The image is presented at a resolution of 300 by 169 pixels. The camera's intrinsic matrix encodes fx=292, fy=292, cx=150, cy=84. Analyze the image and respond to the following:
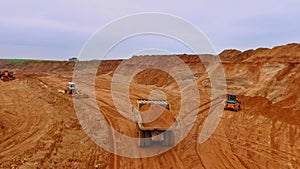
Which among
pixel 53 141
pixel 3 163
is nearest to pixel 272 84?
pixel 53 141

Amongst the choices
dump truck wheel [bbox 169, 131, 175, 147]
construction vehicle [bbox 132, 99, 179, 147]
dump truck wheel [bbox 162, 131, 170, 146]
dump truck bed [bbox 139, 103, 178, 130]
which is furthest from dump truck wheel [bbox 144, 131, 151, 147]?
dump truck wheel [bbox 169, 131, 175, 147]

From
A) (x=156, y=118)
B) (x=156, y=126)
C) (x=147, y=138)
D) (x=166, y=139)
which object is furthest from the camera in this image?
(x=156, y=118)

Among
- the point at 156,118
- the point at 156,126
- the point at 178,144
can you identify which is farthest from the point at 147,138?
the point at 178,144

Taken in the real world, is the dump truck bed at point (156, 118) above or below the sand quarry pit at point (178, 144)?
above

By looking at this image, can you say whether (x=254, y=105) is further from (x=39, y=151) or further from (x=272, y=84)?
(x=39, y=151)

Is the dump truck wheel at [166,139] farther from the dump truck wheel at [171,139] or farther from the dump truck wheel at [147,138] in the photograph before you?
the dump truck wheel at [147,138]

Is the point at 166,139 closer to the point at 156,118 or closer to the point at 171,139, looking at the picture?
the point at 171,139

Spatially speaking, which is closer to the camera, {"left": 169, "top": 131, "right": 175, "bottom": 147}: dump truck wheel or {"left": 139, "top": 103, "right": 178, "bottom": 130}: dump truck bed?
{"left": 139, "top": 103, "right": 178, "bottom": 130}: dump truck bed

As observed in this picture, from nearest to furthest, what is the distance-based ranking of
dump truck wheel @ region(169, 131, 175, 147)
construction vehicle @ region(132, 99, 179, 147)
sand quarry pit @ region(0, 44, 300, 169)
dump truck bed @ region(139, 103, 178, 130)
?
1. sand quarry pit @ region(0, 44, 300, 169)
2. construction vehicle @ region(132, 99, 179, 147)
3. dump truck bed @ region(139, 103, 178, 130)
4. dump truck wheel @ region(169, 131, 175, 147)

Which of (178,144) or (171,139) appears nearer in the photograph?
(171,139)

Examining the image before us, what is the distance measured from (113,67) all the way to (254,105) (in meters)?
47.3

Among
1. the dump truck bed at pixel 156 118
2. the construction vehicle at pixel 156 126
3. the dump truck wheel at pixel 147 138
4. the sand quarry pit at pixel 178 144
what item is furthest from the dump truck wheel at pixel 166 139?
the dump truck wheel at pixel 147 138

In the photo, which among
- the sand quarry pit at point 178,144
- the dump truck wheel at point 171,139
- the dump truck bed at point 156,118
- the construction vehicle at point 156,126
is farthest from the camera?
the dump truck wheel at point 171,139

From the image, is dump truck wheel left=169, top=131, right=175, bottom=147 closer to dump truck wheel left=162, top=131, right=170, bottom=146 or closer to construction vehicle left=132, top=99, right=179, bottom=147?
construction vehicle left=132, top=99, right=179, bottom=147
